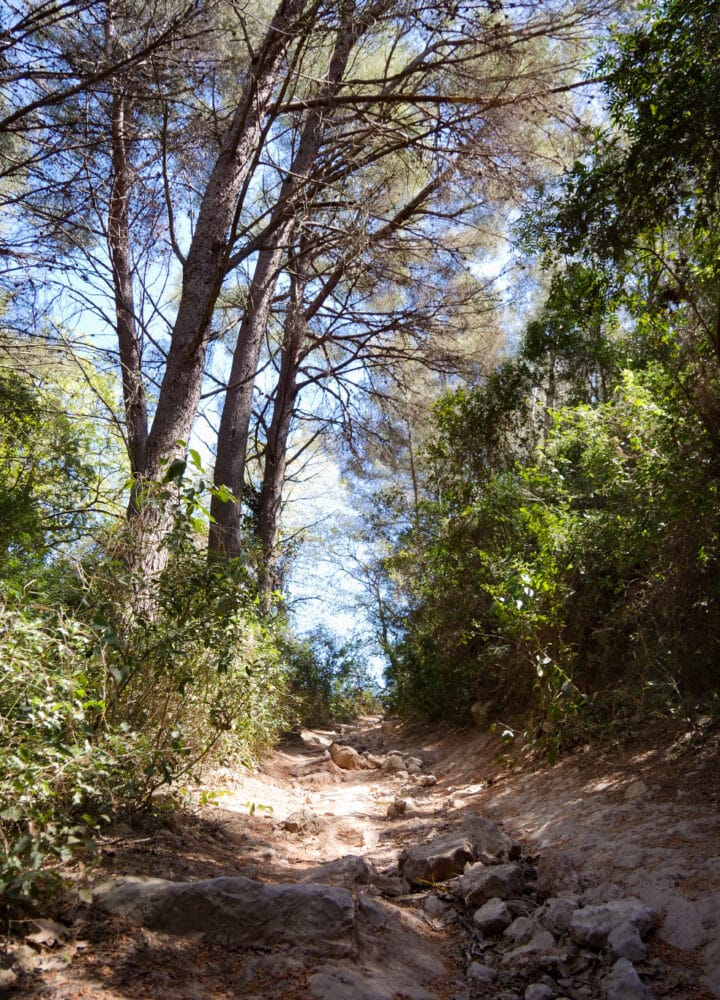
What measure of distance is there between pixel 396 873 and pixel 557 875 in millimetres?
970

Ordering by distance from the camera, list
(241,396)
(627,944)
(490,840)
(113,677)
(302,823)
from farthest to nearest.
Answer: (241,396) → (302,823) → (490,840) → (113,677) → (627,944)

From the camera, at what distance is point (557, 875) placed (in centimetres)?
332

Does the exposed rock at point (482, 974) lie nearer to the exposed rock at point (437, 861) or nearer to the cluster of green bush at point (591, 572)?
the exposed rock at point (437, 861)

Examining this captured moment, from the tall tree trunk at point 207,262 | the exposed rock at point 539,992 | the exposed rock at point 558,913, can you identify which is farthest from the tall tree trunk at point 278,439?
the exposed rock at point 539,992

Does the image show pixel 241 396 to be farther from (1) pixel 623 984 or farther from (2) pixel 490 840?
(1) pixel 623 984

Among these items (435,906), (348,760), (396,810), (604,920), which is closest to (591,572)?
(396,810)

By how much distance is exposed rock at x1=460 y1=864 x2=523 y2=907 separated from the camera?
3283 millimetres

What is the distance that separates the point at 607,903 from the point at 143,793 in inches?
85.7

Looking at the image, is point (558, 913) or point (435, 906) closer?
point (558, 913)

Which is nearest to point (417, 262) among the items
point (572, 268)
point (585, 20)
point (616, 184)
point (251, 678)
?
point (585, 20)

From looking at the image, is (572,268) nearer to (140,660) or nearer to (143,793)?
(140,660)

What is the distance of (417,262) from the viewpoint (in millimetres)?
10320

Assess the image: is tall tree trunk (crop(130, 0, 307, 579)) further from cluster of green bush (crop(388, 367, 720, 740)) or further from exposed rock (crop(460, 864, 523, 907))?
exposed rock (crop(460, 864, 523, 907))

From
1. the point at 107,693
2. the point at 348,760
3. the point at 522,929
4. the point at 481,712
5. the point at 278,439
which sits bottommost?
the point at 522,929
